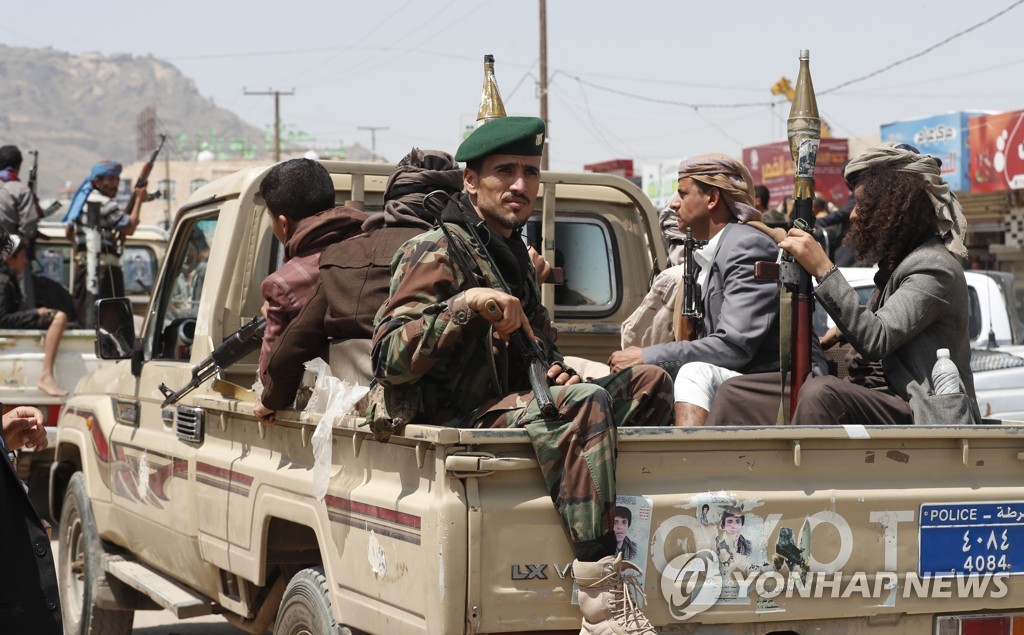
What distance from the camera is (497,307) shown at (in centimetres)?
329

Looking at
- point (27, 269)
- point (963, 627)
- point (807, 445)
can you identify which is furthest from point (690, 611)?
point (27, 269)

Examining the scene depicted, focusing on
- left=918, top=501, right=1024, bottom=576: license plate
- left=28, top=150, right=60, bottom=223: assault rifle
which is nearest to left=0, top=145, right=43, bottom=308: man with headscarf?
left=28, top=150, right=60, bottom=223: assault rifle

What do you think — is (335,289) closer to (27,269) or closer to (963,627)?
(963,627)

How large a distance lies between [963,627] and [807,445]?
0.71 meters

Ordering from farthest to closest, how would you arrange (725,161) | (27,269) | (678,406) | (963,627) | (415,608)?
(27,269)
(725,161)
(678,406)
(963,627)
(415,608)

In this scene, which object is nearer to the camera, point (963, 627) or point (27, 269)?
point (963, 627)

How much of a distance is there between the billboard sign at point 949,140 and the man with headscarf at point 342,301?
63.1 ft

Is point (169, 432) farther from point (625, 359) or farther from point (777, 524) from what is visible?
point (777, 524)

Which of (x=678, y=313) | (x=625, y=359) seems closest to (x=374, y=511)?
(x=625, y=359)

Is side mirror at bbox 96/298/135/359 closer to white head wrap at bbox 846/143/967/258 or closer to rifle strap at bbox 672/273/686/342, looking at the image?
rifle strap at bbox 672/273/686/342

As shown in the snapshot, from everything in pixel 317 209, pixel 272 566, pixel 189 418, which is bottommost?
pixel 272 566

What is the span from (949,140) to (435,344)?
846 inches

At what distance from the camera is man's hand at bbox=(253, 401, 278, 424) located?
430cm

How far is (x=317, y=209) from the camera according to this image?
4820mm
